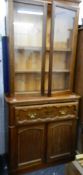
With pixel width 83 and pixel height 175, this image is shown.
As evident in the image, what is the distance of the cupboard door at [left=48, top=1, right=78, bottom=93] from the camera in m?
2.05

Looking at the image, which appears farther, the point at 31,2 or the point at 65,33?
the point at 65,33

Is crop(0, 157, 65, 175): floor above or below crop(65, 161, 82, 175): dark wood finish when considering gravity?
below

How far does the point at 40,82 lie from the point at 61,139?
0.72 meters

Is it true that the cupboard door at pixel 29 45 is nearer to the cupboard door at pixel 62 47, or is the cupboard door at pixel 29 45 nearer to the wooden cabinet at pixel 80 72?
the cupboard door at pixel 62 47

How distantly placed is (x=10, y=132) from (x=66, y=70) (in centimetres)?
97

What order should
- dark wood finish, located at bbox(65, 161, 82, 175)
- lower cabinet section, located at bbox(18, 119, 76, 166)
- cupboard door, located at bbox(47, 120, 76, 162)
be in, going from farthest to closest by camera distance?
cupboard door, located at bbox(47, 120, 76, 162)
lower cabinet section, located at bbox(18, 119, 76, 166)
dark wood finish, located at bbox(65, 161, 82, 175)

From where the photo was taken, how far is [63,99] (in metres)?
2.11

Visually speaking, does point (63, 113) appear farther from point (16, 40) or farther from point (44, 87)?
point (16, 40)

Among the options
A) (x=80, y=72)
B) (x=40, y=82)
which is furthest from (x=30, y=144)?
(x=80, y=72)

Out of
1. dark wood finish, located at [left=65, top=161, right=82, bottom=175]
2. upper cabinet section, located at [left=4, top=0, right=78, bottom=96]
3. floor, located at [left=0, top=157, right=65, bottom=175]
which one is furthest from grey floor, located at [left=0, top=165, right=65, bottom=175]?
upper cabinet section, located at [left=4, top=0, right=78, bottom=96]

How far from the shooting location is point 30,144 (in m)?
2.08

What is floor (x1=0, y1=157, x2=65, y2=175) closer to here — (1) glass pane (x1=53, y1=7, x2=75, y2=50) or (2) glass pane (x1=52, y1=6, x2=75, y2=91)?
(2) glass pane (x1=52, y1=6, x2=75, y2=91)

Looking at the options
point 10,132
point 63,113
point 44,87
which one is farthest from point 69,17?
point 10,132

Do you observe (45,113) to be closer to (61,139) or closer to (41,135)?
(41,135)
